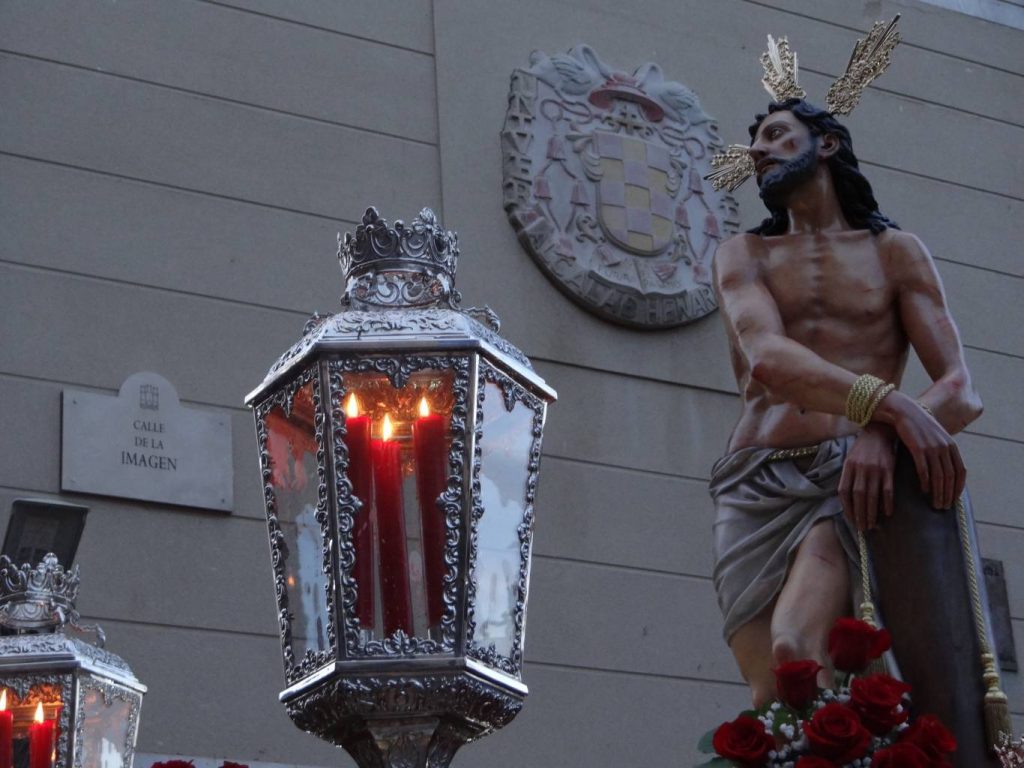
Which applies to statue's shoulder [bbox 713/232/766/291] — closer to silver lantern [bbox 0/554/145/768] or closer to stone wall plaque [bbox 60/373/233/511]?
silver lantern [bbox 0/554/145/768]

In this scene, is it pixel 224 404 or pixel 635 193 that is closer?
pixel 224 404

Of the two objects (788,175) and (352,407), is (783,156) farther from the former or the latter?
(352,407)

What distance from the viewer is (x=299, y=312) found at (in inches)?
275

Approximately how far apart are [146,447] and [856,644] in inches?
151

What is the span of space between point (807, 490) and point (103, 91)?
3.80 meters

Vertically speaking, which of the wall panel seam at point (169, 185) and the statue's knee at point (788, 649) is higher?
the wall panel seam at point (169, 185)

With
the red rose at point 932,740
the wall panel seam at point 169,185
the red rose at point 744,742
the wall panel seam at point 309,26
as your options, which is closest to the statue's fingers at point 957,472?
the red rose at point 932,740

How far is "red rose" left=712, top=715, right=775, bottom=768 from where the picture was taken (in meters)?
2.89

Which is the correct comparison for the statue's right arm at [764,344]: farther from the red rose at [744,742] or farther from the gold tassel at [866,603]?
the red rose at [744,742]

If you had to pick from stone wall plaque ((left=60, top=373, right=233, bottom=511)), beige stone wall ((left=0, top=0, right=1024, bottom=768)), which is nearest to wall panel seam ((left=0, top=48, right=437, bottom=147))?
beige stone wall ((left=0, top=0, right=1024, bottom=768))

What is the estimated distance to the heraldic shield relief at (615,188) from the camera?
7.50 m

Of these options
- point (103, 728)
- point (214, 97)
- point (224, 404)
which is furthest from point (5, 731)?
point (214, 97)

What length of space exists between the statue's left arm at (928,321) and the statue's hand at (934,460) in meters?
0.22

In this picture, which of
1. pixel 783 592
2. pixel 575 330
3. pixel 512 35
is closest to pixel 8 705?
pixel 783 592
